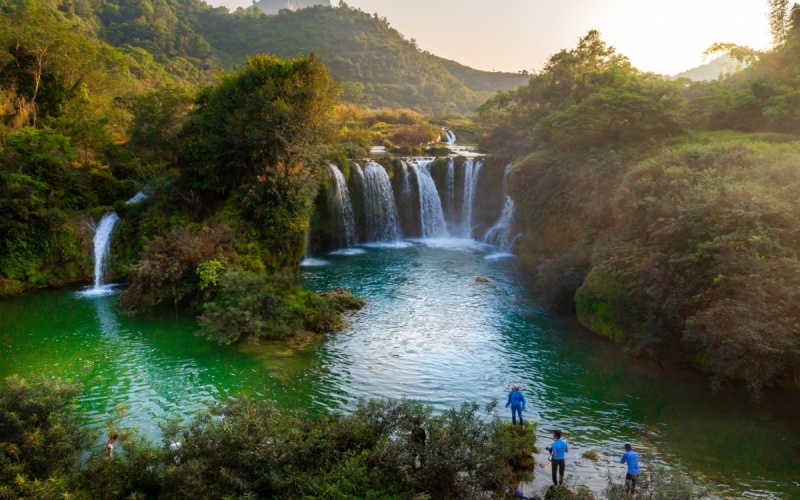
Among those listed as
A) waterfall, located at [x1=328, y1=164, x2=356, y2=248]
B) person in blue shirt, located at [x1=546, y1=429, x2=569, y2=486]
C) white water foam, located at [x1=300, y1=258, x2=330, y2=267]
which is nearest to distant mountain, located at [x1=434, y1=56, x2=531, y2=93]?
waterfall, located at [x1=328, y1=164, x2=356, y2=248]

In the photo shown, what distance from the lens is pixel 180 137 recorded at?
24062 mm

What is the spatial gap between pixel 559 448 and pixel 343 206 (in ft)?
78.2

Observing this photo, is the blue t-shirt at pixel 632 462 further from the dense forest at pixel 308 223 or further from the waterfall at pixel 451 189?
the waterfall at pixel 451 189

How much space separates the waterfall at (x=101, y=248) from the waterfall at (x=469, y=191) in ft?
69.8

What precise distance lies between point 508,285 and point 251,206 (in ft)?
40.2

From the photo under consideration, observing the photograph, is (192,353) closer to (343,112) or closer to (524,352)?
(524,352)

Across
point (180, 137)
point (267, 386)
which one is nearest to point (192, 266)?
point (267, 386)

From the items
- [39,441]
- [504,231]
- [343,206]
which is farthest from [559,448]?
[343,206]

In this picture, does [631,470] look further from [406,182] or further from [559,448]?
[406,182]

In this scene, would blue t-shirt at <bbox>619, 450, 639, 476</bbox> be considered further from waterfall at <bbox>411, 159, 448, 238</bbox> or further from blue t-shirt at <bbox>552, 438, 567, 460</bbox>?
waterfall at <bbox>411, 159, 448, 238</bbox>

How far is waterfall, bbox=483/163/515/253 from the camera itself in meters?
29.8

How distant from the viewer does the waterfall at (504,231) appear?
2983cm

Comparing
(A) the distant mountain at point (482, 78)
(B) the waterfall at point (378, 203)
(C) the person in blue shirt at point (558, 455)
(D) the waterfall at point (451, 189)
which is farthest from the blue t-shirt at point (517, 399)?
(A) the distant mountain at point (482, 78)

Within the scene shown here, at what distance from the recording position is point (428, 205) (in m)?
34.2
